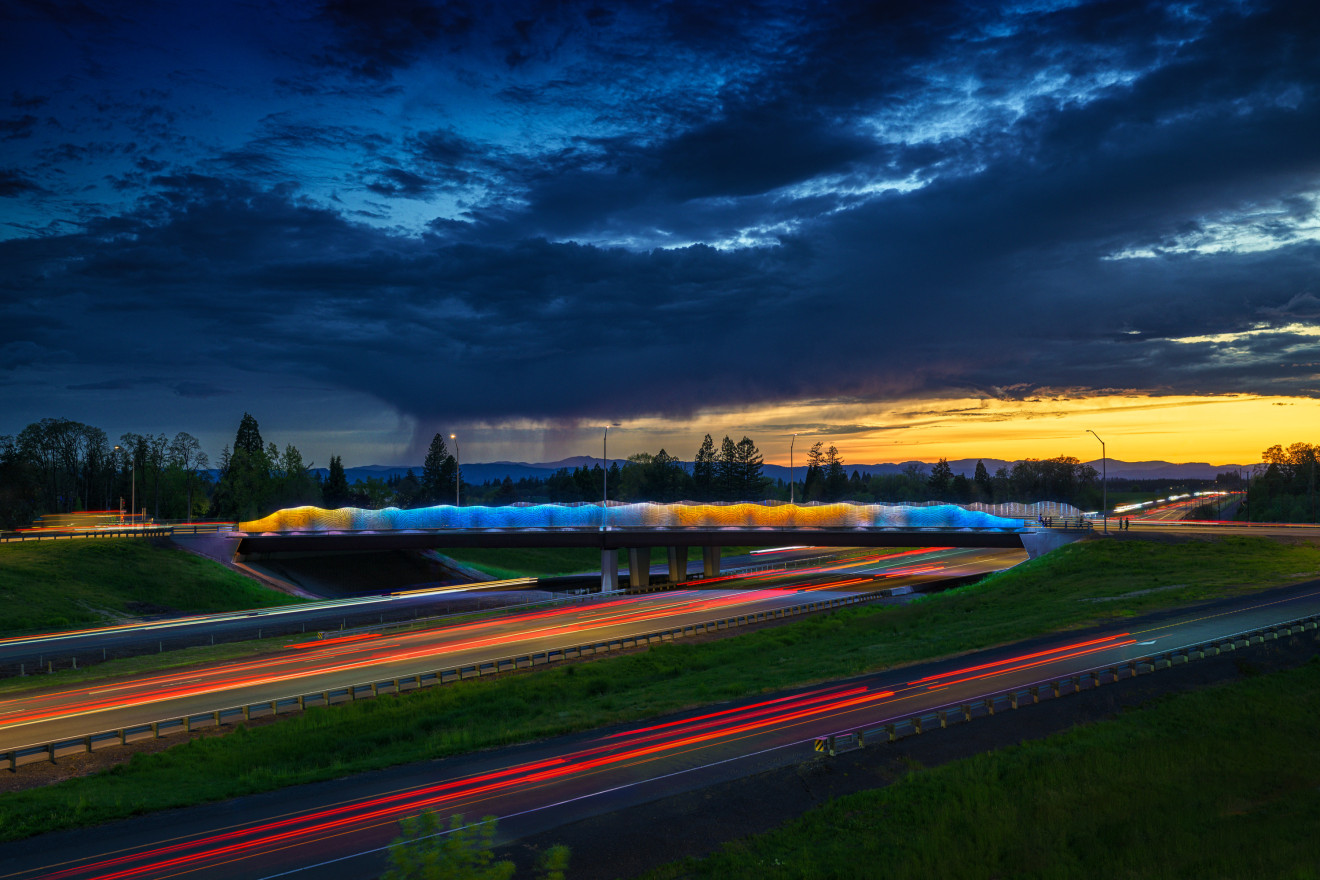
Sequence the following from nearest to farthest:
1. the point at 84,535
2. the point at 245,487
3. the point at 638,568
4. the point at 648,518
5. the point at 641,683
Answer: the point at 641,683, the point at 84,535, the point at 638,568, the point at 648,518, the point at 245,487

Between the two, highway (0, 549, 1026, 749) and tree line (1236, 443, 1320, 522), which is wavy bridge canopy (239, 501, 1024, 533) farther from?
tree line (1236, 443, 1320, 522)

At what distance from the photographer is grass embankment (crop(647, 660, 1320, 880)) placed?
17172 mm

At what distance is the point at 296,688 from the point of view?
37.1 metres

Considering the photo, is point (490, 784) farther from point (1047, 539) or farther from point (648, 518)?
point (648, 518)

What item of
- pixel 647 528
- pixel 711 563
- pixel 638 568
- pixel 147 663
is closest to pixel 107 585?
pixel 147 663

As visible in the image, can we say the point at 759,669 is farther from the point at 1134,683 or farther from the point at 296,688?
the point at 296,688

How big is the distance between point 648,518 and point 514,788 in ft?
227

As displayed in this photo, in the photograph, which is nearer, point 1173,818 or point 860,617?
point 1173,818

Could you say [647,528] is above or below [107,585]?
above

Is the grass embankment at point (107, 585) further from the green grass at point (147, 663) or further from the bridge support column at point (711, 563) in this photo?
the bridge support column at point (711, 563)

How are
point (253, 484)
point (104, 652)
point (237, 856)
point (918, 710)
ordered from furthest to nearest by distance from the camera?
point (253, 484)
point (104, 652)
point (918, 710)
point (237, 856)

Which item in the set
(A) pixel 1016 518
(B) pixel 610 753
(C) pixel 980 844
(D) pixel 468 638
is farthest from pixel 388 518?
(C) pixel 980 844

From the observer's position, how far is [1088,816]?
19703 mm

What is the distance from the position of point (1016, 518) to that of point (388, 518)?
217 feet
